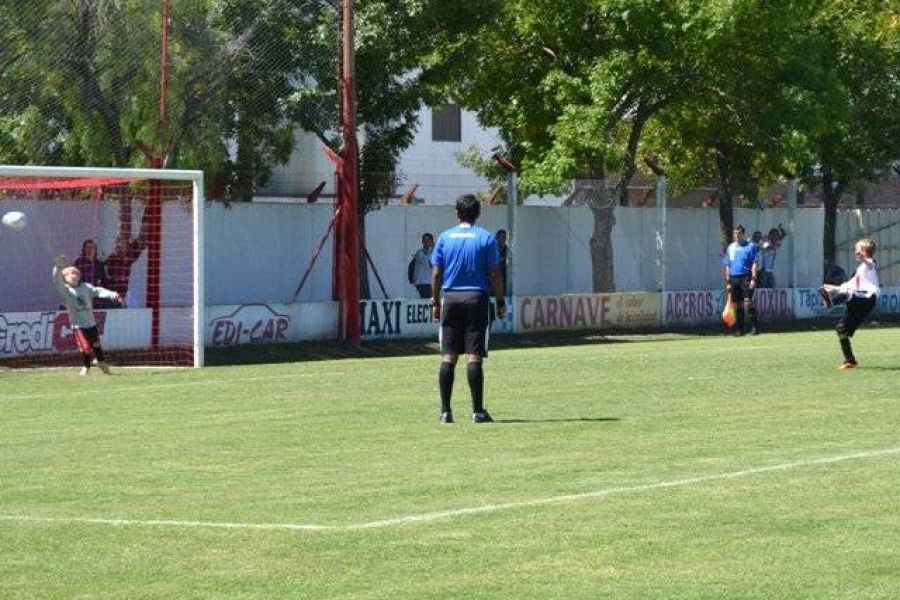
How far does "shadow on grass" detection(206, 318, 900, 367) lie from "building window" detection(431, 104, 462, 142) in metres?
21.2

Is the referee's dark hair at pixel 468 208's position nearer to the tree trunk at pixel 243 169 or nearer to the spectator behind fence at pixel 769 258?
the tree trunk at pixel 243 169

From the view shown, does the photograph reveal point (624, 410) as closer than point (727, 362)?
Yes

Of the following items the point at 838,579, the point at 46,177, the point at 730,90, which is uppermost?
the point at 730,90

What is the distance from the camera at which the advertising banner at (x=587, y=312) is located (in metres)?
37.6

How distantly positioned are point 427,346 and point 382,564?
79.5 feet

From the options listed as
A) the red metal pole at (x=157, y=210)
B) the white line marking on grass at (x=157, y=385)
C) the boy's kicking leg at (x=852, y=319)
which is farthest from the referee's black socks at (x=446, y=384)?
the red metal pole at (x=157, y=210)

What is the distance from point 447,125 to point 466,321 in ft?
146

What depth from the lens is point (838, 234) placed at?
49.1 meters

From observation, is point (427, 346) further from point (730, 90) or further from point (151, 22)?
point (730, 90)

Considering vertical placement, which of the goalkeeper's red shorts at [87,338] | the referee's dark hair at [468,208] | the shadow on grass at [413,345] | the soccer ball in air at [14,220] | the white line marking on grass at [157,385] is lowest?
the white line marking on grass at [157,385]

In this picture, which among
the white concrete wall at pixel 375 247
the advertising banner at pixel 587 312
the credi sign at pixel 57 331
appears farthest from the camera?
the advertising banner at pixel 587 312

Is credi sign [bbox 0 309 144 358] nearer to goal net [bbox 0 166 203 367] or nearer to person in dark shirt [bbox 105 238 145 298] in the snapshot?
goal net [bbox 0 166 203 367]

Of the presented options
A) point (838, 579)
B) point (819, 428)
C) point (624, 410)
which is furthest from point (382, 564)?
point (624, 410)

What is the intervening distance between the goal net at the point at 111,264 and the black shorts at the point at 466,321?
38.6ft
